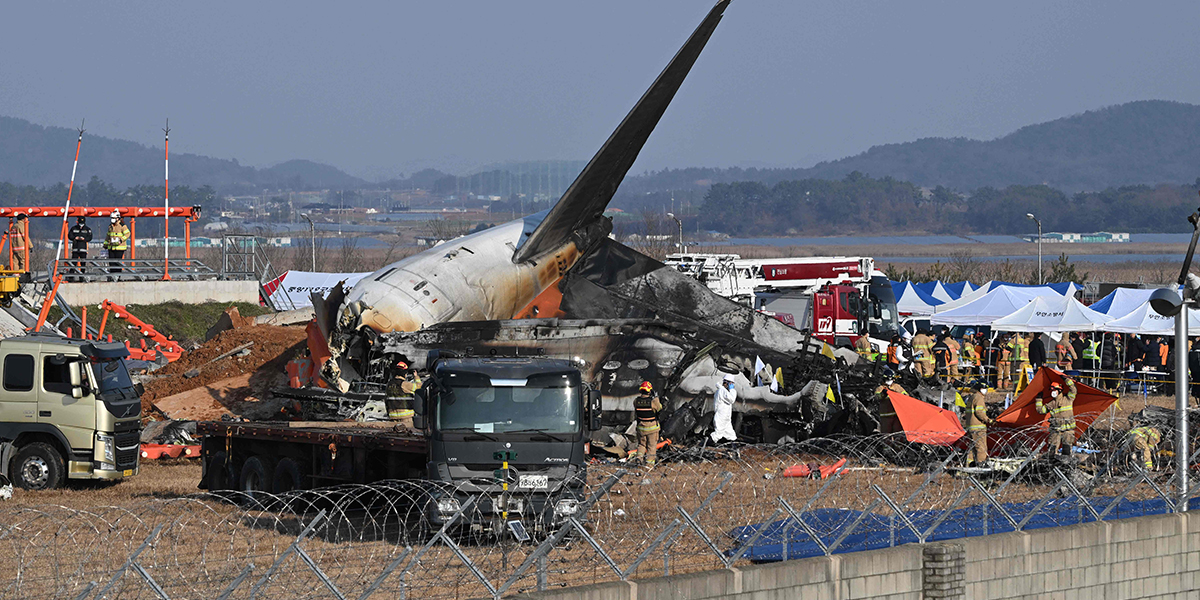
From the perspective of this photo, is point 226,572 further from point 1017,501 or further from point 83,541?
point 1017,501

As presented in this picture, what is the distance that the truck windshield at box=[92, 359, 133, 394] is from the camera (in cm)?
2308

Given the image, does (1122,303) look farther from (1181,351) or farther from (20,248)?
(20,248)

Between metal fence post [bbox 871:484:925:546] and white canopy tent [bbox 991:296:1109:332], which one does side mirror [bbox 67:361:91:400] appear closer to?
metal fence post [bbox 871:484:925:546]

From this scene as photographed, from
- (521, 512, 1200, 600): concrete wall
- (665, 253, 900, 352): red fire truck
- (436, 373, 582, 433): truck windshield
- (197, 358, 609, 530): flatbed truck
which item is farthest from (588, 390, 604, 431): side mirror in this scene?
(665, 253, 900, 352): red fire truck

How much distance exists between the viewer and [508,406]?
55.2 feet

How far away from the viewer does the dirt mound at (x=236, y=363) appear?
30672 mm

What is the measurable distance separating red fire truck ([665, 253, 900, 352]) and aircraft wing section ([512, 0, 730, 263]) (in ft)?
41.2

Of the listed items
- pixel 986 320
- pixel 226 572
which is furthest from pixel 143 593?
pixel 986 320

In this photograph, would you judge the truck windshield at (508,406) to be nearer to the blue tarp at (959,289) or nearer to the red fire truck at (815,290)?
the red fire truck at (815,290)

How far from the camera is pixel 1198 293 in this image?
63.3ft

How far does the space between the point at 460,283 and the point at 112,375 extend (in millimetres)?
7221

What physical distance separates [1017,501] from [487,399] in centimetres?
649

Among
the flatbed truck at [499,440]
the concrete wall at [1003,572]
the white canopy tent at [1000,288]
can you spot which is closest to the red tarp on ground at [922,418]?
the concrete wall at [1003,572]

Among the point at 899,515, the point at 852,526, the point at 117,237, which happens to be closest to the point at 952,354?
the point at 899,515
